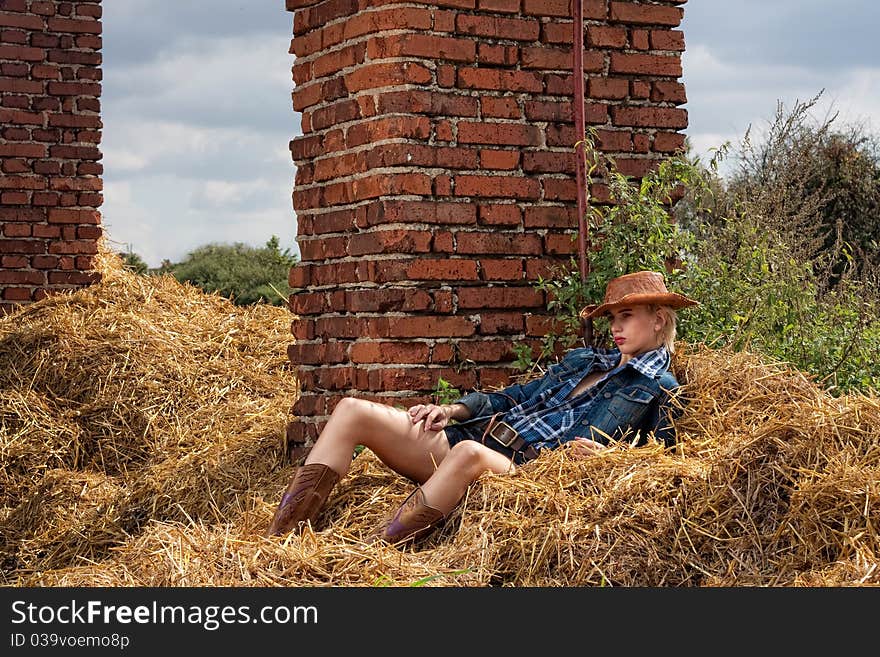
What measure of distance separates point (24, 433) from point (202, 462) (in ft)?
5.11

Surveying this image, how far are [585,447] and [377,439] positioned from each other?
865 mm

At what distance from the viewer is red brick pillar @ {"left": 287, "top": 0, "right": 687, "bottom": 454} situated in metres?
5.65

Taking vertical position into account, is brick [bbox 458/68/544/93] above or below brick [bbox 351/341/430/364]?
above

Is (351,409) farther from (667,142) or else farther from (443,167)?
(667,142)

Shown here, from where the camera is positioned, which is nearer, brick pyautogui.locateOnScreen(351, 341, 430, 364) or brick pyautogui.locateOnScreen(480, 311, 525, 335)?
brick pyautogui.locateOnScreen(351, 341, 430, 364)

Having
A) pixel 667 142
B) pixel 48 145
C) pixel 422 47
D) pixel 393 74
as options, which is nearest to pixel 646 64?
pixel 667 142

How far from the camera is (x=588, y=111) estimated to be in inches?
239

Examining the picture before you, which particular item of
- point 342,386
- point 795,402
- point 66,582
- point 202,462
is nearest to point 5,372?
point 202,462

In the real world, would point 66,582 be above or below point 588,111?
below

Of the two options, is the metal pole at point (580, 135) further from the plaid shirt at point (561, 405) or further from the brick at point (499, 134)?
the plaid shirt at point (561, 405)

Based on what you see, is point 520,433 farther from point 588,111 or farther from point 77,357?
point 77,357

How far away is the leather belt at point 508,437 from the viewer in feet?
16.5

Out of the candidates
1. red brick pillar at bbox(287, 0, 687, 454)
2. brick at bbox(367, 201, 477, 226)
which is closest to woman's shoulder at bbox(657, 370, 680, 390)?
red brick pillar at bbox(287, 0, 687, 454)

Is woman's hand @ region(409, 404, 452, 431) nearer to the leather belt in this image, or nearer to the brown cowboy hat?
the leather belt
